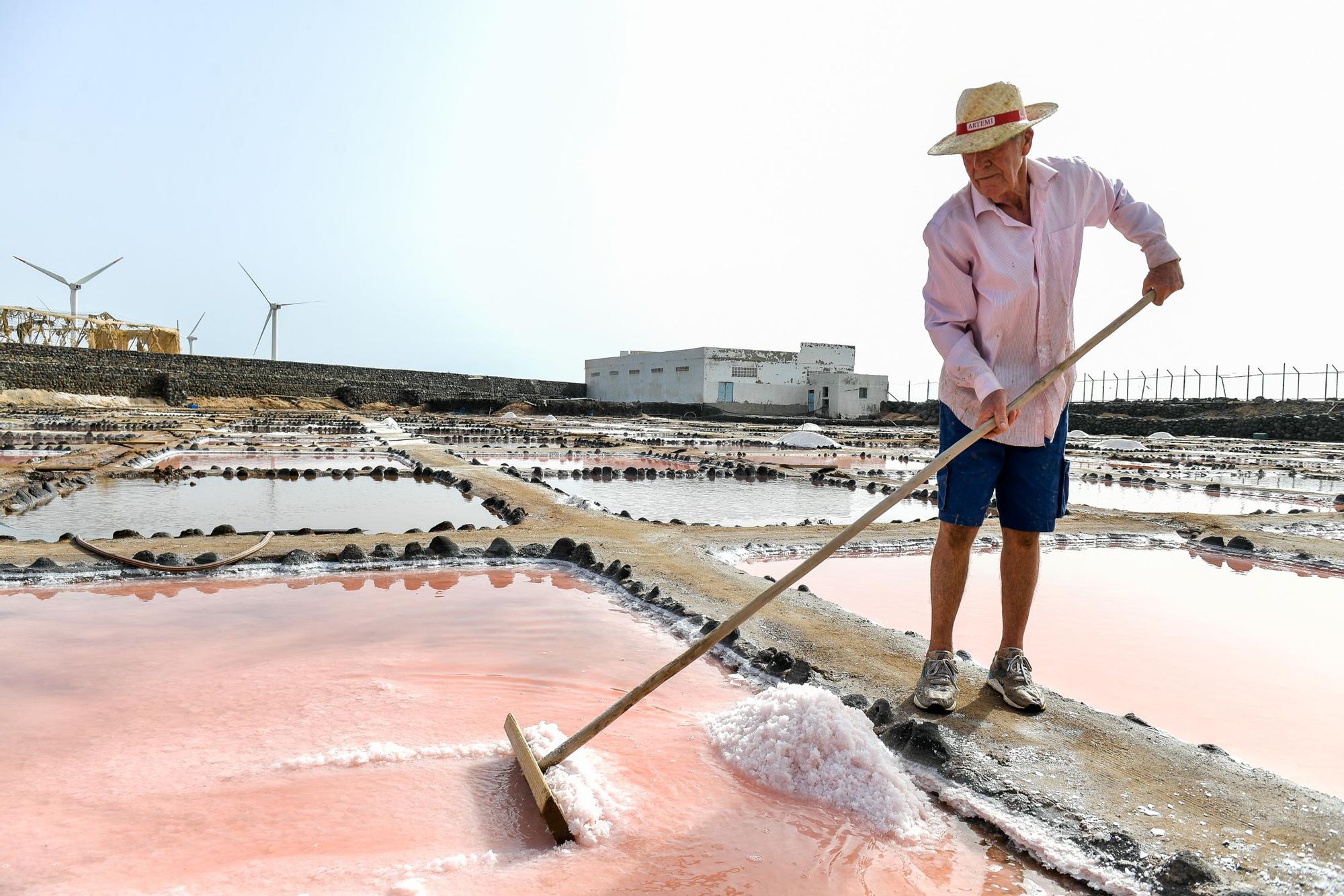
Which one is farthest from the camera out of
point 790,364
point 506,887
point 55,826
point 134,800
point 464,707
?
point 790,364

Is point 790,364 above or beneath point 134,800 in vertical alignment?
above

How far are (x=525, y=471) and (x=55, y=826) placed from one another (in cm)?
876

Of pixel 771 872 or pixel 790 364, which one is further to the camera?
pixel 790 364

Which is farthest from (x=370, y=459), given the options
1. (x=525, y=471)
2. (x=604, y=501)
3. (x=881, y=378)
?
(x=881, y=378)

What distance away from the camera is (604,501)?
8.05 m

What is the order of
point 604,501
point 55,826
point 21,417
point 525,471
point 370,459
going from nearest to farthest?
point 55,826 → point 604,501 → point 525,471 → point 370,459 → point 21,417

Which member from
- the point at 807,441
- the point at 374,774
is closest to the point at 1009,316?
the point at 374,774

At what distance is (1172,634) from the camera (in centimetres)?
355

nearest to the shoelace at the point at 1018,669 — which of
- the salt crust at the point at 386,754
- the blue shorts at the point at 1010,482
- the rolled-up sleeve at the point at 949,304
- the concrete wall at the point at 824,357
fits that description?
the blue shorts at the point at 1010,482

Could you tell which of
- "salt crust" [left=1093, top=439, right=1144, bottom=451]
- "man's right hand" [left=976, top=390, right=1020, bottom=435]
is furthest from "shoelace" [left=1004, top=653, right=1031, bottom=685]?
"salt crust" [left=1093, top=439, right=1144, bottom=451]

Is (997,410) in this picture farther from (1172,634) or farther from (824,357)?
(824,357)

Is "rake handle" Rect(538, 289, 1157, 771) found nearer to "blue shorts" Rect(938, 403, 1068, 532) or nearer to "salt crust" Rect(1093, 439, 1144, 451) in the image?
"blue shorts" Rect(938, 403, 1068, 532)

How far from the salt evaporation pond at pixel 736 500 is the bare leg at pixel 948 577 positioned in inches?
154

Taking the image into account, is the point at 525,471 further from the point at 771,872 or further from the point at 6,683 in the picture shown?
the point at 771,872
